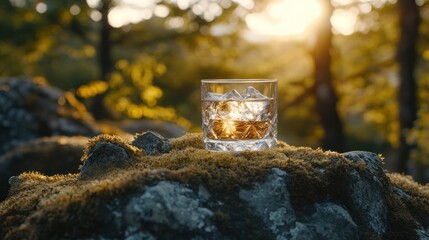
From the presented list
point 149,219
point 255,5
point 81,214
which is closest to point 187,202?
point 149,219

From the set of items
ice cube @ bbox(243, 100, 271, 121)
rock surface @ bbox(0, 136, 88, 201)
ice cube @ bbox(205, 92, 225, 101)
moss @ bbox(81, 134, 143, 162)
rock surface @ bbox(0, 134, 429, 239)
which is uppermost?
ice cube @ bbox(205, 92, 225, 101)

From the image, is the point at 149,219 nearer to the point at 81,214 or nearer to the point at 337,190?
the point at 81,214

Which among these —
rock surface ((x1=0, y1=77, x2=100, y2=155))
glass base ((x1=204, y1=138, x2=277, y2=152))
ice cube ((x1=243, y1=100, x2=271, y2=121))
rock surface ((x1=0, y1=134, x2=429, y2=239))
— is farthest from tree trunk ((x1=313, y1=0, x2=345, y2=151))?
rock surface ((x1=0, y1=134, x2=429, y2=239))

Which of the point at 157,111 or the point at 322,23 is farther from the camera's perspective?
the point at 157,111

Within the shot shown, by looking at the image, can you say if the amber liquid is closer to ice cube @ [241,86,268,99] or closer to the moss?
ice cube @ [241,86,268,99]

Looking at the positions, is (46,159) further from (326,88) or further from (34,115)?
(326,88)

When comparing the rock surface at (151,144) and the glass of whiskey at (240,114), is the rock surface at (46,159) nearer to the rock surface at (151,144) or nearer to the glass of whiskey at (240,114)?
the rock surface at (151,144)

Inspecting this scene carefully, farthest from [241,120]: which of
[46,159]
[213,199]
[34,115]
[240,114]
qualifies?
[34,115]

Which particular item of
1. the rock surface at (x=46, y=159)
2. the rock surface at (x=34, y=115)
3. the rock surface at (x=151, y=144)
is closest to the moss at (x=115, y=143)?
the rock surface at (x=151, y=144)
